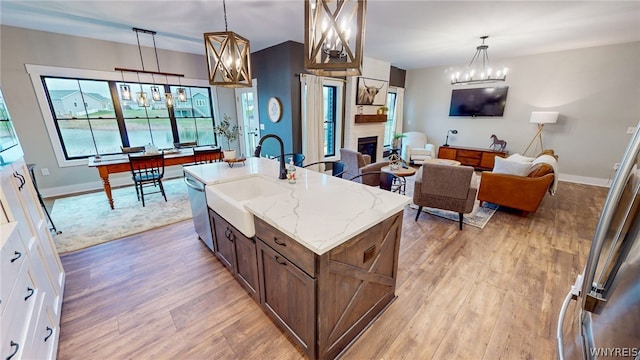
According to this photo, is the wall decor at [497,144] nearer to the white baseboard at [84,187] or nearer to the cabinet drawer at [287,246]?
the cabinet drawer at [287,246]

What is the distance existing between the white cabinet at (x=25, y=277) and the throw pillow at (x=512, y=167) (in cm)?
468

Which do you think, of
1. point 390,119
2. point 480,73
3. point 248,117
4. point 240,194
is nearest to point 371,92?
point 390,119

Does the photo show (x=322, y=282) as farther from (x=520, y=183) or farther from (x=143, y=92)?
(x=143, y=92)

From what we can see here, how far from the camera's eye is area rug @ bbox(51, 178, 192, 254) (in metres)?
2.82

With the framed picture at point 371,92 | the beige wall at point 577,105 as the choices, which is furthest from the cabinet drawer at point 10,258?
the beige wall at point 577,105

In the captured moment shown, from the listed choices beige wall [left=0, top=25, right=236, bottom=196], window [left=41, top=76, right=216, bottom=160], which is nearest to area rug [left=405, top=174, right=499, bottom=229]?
window [left=41, top=76, right=216, bottom=160]

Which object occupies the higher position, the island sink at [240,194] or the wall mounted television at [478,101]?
the wall mounted television at [478,101]

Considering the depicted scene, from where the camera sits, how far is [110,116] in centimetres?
454

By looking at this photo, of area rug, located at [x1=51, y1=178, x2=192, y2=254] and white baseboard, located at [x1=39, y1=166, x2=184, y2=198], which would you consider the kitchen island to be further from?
white baseboard, located at [x1=39, y1=166, x2=184, y2=198]

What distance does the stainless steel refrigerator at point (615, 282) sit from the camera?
611 millimetres

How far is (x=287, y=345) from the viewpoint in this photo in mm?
1542

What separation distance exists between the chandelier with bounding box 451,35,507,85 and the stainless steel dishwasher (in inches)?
190

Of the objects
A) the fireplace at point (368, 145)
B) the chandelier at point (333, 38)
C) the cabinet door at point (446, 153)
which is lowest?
the cabinet door at point (446, 153)

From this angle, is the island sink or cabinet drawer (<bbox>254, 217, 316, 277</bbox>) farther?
the island sink
